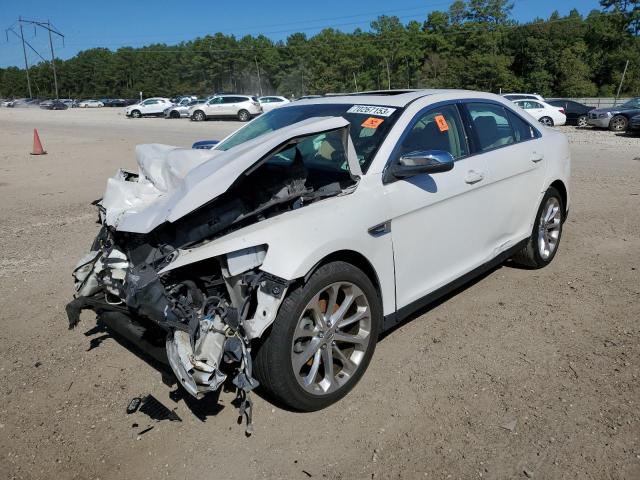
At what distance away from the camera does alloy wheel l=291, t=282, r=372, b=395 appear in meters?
2.99

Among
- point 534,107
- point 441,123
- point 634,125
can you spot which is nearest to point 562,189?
point 441,123

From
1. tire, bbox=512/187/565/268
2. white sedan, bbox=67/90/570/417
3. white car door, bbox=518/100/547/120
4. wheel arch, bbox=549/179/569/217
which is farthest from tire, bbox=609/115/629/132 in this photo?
white sedan, bbox=67/90/570/417

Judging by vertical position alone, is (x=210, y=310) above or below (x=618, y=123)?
below

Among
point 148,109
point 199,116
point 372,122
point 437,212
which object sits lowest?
point 437,212

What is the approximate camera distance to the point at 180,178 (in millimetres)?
3406

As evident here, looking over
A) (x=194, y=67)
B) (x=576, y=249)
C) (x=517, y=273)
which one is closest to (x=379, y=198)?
(x=517, y=273)

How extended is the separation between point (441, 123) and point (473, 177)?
0.47m

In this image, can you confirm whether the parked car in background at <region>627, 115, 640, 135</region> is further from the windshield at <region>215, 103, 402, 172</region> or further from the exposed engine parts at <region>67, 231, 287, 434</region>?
the exposed engine parts at <region>67, 231, 287, 434</region>

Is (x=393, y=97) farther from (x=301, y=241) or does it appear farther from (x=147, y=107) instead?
(x=147, y=107)

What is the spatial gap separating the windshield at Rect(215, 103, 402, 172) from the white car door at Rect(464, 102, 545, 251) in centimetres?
→ 89

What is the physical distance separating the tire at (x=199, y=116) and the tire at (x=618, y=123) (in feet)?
76.8

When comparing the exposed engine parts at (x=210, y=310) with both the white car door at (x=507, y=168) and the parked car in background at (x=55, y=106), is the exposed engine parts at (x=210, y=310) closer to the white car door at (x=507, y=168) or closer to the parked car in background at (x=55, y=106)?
the white car door at (x=507, y=168)

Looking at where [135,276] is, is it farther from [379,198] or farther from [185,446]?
[379,198]

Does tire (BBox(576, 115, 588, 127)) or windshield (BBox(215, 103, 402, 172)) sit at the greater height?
windshield (BBox(215, 103, 402, 172))
